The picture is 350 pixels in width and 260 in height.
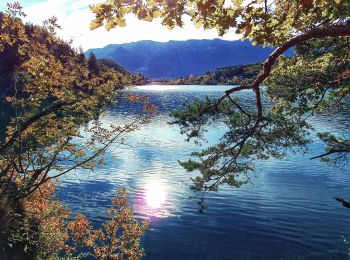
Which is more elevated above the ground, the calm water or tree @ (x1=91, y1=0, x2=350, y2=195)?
A: tree @ (x1=91, y1=0, x2=350, y2=195)

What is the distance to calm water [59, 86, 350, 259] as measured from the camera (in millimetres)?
28609

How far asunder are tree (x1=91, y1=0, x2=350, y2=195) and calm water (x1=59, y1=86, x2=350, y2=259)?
8.66m

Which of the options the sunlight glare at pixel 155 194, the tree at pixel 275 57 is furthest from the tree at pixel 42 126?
the sunlight glare at pixel 155 194

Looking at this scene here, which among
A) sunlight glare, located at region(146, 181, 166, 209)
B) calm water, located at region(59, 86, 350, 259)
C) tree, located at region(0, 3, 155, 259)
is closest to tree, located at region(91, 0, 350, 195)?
tree, located at region(0, 3, 155, 259)

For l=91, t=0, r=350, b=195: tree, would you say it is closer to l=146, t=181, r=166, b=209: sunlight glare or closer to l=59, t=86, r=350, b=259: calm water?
l=59, t=86, r=350, b=259: calm water

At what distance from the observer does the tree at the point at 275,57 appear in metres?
5.75

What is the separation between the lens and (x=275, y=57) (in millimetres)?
7730

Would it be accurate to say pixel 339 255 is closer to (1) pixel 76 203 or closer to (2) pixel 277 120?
(2) pixel 277 120

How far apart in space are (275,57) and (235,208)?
30866 millimetres

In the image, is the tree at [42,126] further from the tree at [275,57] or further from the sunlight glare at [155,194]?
the sunlight glare at [155,194]

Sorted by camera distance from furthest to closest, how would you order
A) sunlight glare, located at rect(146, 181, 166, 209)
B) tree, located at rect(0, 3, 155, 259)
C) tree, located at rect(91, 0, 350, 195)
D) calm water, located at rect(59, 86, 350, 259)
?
sunlight glare, located at rect(146, 181, 166, 209)
calm water, located at rect(59, 86, 350, 259)
tree, located at rect(0, 3, 155, 259)
tree, located at rect(91, 0, 350, 195)

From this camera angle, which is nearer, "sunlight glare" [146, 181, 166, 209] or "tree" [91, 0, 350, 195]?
"tree" [91, 0, 350, 195]

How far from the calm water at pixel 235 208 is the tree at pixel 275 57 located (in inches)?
341

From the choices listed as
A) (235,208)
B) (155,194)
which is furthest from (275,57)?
(155,194)
